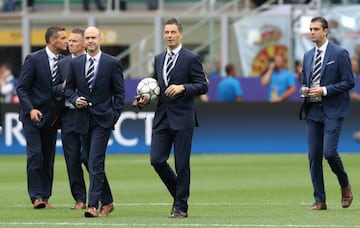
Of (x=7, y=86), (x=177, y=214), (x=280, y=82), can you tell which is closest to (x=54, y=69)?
(x=177, y=214)

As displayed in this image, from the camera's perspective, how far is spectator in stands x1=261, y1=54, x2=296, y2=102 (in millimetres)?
30578

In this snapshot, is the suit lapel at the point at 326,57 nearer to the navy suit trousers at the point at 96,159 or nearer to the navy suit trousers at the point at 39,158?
the navy suit trousers at the point at 96,159

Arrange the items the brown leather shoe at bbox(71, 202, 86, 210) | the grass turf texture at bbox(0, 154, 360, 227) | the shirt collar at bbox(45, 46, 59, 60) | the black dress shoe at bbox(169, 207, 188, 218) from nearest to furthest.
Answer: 1. the grass turf texture at bbox(0, 154, 360, 227)
2. the black dress shoe at bbox(169, 207, 188, 218)
3. the brown leather shoe at bbox(71, 202, 86, 210)
4. the shirt collar at bbox(45, 46, 59, 60)

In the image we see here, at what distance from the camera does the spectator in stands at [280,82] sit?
1204 inches

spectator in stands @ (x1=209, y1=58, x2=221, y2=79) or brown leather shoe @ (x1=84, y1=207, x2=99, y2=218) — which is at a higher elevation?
brown leather shoe @ (x1=84, y1=207, x2=99, y2=218)

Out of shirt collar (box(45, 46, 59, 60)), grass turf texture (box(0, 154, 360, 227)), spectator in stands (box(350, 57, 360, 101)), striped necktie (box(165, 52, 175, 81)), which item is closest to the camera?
grass turf texture (box(0, 154, 360, 227))

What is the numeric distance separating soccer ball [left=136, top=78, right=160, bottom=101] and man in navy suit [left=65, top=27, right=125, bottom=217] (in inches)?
17.4

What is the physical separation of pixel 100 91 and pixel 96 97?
8 centimetres

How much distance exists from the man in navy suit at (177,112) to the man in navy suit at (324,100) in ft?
5.55

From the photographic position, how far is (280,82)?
30.8 metres

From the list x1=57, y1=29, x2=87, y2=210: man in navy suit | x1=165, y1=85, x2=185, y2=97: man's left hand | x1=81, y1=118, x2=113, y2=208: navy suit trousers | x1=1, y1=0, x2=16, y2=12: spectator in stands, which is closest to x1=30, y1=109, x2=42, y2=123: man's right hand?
x1=57, y1=29, x2=87, y2=210: man in navy suit

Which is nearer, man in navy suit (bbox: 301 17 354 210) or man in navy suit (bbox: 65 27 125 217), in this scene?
man in navy suit (bbox: 65 27 125 217)

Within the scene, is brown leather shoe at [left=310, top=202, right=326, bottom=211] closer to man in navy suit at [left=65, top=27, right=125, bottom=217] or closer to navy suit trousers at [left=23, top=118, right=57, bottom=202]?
man in navy suit at [left=65, top=27, right=125, bottom=217]

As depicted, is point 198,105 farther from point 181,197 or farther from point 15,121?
point 181,197
